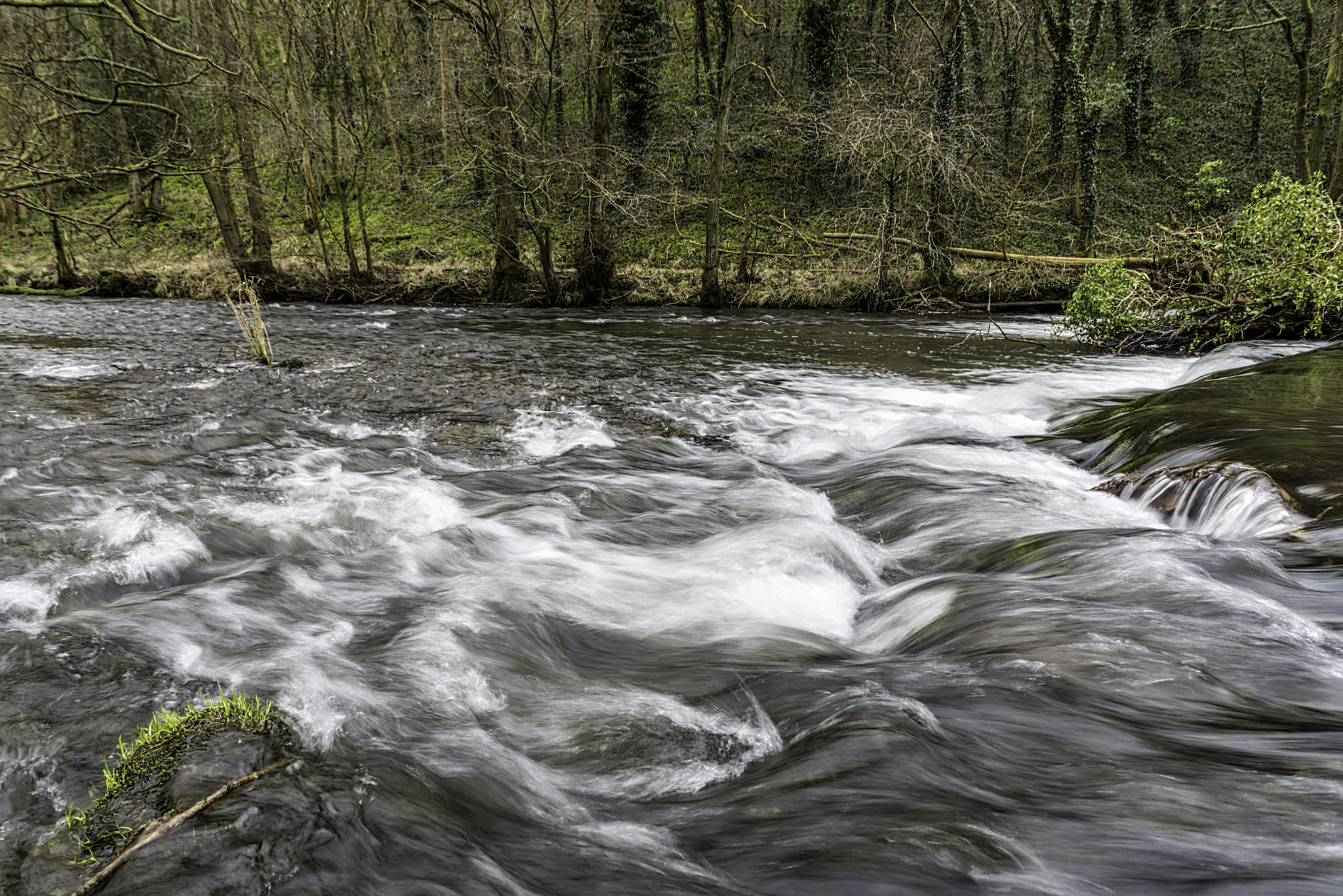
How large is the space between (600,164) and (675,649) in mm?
Result: 16055

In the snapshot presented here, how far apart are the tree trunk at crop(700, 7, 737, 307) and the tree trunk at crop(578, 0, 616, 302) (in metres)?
2.51

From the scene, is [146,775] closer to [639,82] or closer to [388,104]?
[639,82]

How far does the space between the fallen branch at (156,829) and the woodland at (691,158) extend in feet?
18.9

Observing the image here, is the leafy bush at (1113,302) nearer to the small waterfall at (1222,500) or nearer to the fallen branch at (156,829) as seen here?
the small waterfall at (1222,500)

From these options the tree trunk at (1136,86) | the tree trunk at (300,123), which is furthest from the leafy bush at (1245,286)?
the tree trunk at (1136,86)

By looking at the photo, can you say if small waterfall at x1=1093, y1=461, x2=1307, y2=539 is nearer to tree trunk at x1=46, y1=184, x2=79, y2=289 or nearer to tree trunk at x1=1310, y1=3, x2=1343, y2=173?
tree trunk at x1=1310, y1=3, x2=1343, y2=173

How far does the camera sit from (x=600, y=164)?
60.2 feet

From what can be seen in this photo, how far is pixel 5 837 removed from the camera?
239 cm

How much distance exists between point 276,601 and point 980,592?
4083 mm

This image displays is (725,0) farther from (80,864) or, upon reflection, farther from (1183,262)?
(80,864)

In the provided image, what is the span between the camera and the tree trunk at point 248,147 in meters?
13.9

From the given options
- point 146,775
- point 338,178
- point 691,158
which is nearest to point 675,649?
point 146,775

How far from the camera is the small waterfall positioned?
198 inches

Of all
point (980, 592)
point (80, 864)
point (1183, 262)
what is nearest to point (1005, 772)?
point (980, 592)
